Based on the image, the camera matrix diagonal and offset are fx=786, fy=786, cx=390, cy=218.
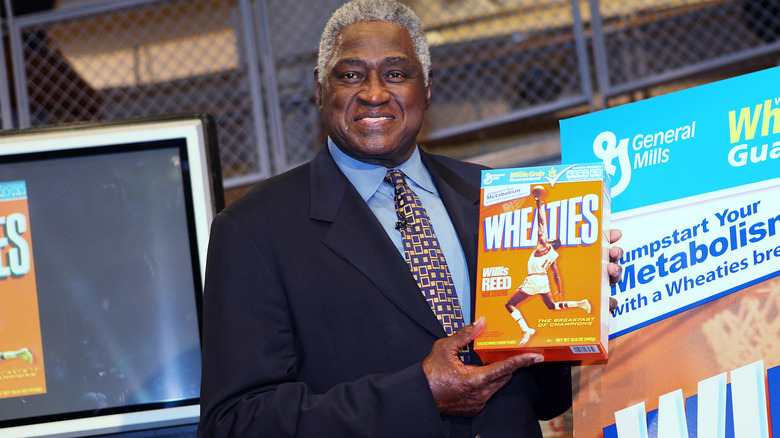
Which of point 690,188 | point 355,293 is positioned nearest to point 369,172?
point 355,293

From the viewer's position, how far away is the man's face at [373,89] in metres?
1.67

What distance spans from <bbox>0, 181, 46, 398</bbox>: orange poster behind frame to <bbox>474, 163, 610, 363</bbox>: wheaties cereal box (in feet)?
3.74

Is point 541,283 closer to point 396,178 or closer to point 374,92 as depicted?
point 396,178

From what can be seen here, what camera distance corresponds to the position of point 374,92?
65.5 inches

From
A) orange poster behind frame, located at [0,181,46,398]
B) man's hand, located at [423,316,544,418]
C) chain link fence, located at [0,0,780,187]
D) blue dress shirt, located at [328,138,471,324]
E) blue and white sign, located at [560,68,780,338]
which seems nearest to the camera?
man's hand, located at [423,316,544,418]

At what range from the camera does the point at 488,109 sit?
4.39 meters

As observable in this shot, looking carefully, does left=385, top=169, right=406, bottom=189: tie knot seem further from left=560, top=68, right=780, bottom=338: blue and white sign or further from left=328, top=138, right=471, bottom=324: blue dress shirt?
left=560, top=68, right=780, bottom=338: blue and white sign

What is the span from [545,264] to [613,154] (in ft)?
1.22

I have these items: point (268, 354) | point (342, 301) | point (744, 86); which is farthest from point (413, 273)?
point (744, 86)

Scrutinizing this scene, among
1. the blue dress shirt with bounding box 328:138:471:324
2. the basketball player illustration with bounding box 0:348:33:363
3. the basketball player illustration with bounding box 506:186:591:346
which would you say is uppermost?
the blue dress shirt with bounding box 328:138:471:324

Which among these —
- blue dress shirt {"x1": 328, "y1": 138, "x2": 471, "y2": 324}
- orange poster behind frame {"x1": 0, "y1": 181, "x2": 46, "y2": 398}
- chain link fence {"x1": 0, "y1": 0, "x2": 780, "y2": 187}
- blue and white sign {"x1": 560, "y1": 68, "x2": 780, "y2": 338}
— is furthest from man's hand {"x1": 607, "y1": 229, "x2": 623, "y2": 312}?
chain link fence {"x1": 0, "y1": 0, "x2": 780, "y2": 187}

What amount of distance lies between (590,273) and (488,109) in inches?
121

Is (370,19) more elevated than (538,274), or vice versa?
(370,19)

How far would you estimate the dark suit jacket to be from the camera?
1421mm
